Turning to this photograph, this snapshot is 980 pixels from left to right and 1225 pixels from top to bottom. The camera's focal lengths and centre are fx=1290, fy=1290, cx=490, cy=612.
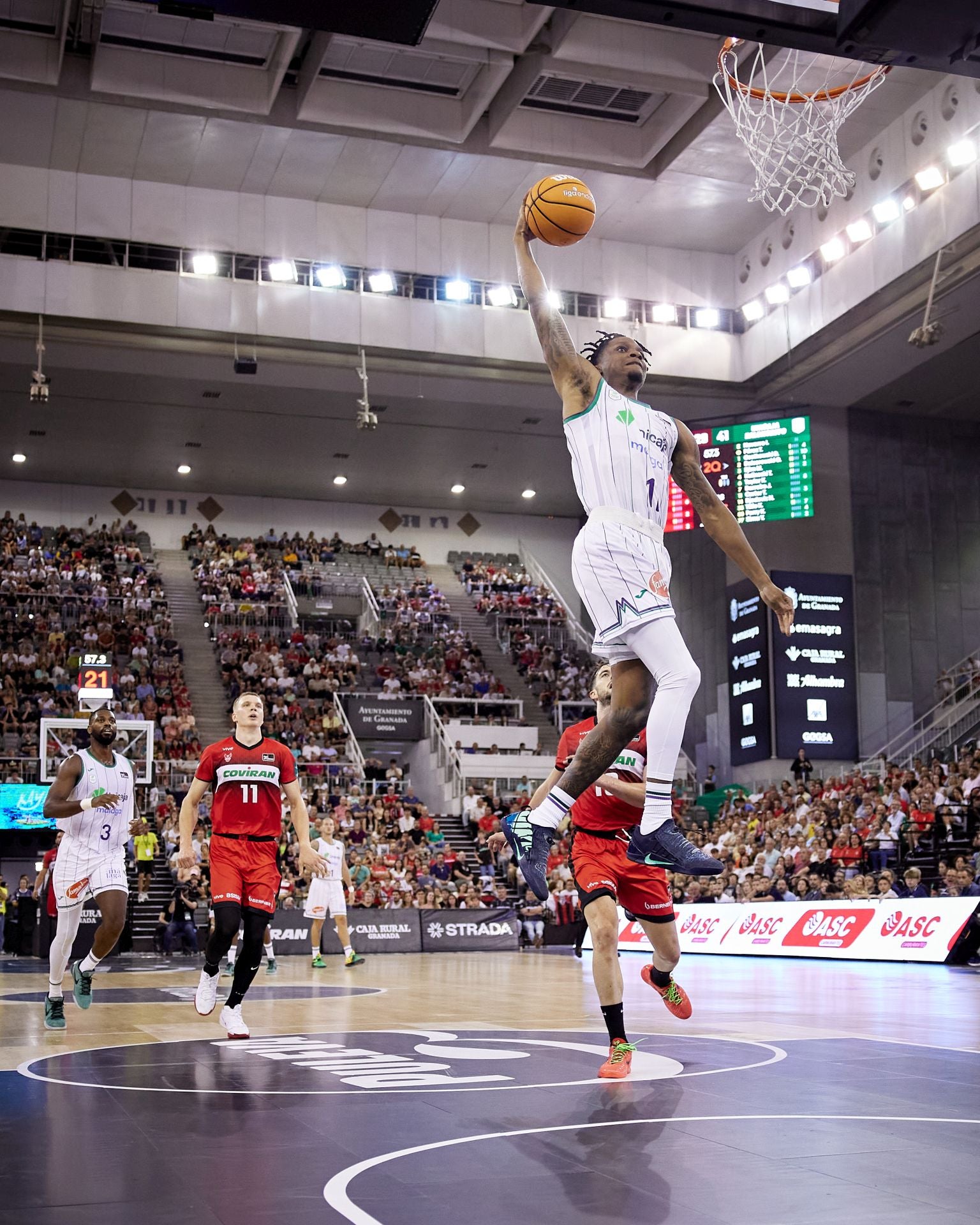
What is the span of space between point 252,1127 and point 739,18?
5694mm

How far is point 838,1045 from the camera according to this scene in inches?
291

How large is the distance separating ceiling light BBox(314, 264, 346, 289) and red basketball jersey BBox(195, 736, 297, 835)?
74.7 feet

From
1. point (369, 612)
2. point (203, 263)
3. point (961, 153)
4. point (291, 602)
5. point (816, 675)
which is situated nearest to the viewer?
point (961, 153)

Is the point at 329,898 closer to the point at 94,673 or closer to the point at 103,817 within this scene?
the point at 94,673

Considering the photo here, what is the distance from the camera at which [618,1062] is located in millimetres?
6125

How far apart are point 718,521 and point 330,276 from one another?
1010 inches

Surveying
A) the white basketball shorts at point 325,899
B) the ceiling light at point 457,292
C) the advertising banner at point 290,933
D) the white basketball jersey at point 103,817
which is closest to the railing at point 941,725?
the advertising banner at point 290,933

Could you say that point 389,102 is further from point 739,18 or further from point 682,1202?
point 682,1202

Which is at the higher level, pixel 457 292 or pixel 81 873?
pixel 457 292

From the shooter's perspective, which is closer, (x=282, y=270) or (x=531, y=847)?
(x=531, y=847)

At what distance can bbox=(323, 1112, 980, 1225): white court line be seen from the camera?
12.3 feet

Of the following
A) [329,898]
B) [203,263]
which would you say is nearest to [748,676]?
[329,898]

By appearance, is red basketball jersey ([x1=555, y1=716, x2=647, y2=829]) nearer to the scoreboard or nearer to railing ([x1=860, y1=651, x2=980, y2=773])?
the scoreboard

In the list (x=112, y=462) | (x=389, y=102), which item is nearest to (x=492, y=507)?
(x=112, y=462)
